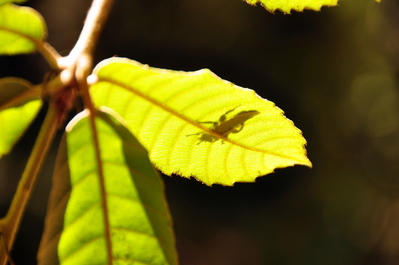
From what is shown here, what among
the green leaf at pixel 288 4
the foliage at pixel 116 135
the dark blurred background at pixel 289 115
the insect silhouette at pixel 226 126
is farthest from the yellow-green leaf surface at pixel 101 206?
the dark blurred background at pixel 289 115

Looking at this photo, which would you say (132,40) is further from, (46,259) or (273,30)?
(46,259)

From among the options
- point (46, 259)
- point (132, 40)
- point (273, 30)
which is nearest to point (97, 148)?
point (46, 259)

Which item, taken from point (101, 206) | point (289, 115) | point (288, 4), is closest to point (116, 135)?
point (101, 206)

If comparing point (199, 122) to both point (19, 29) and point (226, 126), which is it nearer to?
point (226, 126)

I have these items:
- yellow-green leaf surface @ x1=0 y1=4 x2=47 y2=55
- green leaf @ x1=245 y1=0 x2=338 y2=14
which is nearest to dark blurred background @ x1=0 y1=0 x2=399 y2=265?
yellow-green leaf surface @ x1=0 y1=4 x2=47 y2=55

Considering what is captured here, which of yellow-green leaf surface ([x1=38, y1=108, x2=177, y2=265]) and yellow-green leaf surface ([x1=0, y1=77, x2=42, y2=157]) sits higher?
yellow-green leaf surface ([x1=0, y1=77, x2=42, y2=157])

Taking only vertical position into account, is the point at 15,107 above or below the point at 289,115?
above

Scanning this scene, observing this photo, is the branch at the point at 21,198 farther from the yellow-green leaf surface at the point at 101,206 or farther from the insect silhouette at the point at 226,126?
the insect silhouette at the point at 226,126

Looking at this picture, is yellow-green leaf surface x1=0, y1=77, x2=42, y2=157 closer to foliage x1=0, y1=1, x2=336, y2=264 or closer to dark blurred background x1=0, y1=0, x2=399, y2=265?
foliage x1=0, y1=1, x2=336, y2=264
